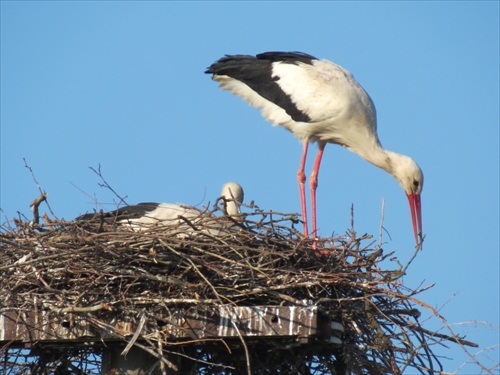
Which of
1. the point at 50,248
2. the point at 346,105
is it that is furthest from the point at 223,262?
the point at 346,105

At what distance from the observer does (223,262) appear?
6332mm

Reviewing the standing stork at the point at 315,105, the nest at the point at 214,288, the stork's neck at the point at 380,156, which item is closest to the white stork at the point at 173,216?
the nest at the point at 214,288

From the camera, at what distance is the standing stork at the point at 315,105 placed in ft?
31.4

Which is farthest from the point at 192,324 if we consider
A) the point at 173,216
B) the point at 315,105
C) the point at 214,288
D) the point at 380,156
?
the point at 380,156

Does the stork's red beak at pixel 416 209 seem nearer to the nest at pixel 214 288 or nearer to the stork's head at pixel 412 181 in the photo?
the stork's head at pixel 412 181

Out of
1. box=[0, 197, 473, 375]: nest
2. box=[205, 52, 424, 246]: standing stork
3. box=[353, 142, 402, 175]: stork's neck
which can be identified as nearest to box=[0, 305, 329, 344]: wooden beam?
box=[0, 197, 473, 375]: nest

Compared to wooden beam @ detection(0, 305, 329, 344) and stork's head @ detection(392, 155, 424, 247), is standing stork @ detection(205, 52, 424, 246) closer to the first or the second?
stork's head @ detection(392, 155, 424, 247)

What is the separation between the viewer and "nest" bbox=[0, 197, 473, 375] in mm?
5973

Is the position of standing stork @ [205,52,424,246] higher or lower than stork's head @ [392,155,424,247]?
higher

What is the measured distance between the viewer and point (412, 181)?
977cm

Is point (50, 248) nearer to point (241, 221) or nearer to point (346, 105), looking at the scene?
point (241, 221)

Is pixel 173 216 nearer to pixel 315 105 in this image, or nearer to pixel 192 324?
pixel 192 324

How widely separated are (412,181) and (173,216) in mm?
2989

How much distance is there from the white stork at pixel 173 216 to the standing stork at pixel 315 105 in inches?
62.1
